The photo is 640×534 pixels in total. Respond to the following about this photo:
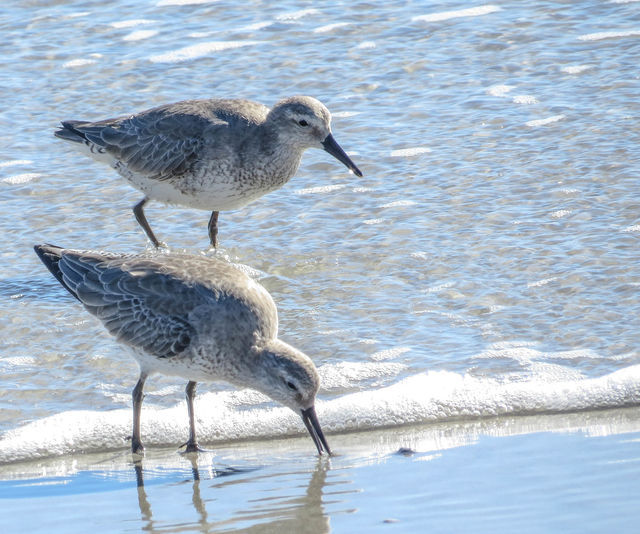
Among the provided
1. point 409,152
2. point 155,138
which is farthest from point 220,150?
point 409,152

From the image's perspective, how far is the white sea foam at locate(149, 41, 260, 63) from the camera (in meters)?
12.6

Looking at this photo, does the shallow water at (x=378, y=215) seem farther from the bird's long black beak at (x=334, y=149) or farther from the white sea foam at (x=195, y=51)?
the bird's long black beak at (x=334, y=149)

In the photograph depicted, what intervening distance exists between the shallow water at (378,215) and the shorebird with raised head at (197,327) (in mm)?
291

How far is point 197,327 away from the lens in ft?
21.2

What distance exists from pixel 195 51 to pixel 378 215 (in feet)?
15.1

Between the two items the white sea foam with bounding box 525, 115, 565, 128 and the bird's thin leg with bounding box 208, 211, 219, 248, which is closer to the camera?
the bird's thin leg with bounding box 208, 211, 219, 248

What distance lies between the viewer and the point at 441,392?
6523 mm

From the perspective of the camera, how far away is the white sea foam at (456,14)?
13.1 metres

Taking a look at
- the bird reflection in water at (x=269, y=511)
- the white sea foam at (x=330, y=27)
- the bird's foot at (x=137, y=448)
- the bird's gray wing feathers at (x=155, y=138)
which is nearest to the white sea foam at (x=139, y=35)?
the white sea foam at (x=330, y=27)

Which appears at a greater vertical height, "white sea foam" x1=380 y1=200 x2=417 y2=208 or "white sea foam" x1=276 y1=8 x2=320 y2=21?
"white sea foam" x1=276 y1=8 x2=320 y2=21

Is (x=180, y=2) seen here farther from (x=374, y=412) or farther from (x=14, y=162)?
(x=374, y=412)

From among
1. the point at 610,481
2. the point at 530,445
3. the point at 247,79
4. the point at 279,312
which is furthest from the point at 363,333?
the point at 247,79

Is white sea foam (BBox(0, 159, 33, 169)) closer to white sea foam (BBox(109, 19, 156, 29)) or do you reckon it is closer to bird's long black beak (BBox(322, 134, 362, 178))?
bird's long black beak (BBox(322, 134, 362, 178))

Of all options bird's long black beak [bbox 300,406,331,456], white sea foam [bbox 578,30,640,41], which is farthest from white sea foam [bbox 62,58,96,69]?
bird's long black beak [bbox 300,406,331,456]
